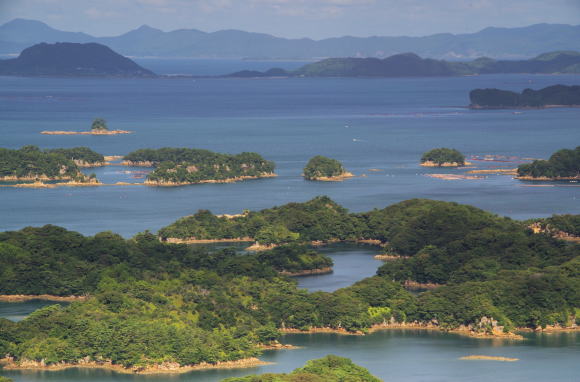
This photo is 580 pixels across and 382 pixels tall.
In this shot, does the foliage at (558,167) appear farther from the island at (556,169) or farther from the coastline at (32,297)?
the coastline at (32,297)

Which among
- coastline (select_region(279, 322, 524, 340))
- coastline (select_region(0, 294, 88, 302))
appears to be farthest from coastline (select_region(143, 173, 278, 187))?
coastline (select_region(279, 322, 524, 340))

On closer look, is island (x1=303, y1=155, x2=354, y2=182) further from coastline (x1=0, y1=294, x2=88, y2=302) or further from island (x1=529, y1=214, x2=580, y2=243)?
coastline (x1=0, y1=294, x2=88, y2=302)

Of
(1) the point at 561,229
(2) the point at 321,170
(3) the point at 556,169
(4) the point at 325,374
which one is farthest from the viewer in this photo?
(2) the point at 321,170

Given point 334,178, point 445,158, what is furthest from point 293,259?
point 445,158

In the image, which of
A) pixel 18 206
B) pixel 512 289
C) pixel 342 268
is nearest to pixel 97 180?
pixel 18 206

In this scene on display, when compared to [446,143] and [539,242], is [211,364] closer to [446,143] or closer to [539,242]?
[539,242]

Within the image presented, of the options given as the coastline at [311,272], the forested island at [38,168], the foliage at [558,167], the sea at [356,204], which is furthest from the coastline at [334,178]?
the coastline at [311,272]

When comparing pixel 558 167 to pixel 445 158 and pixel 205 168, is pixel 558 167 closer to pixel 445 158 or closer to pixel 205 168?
pixel 445 158
